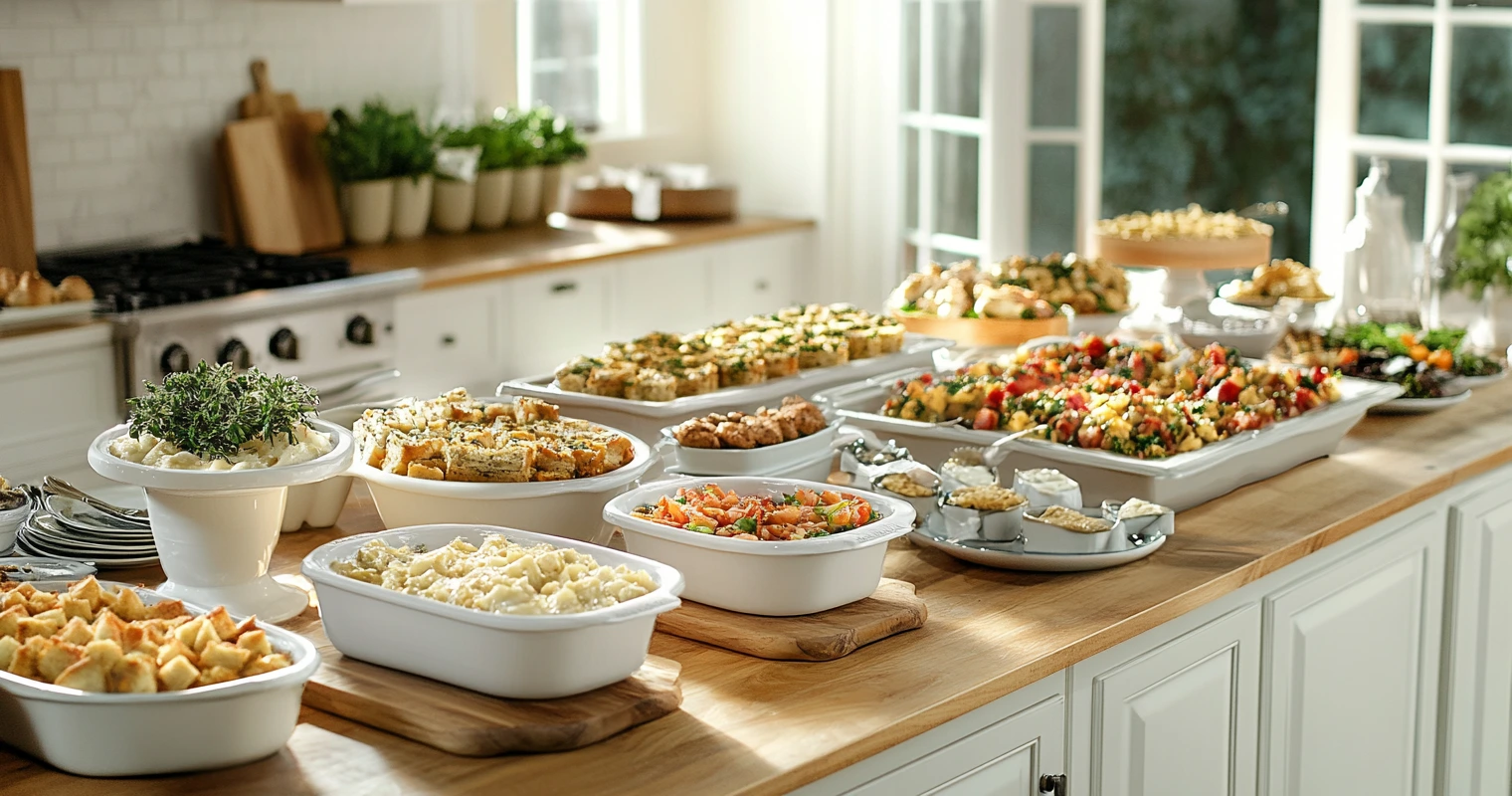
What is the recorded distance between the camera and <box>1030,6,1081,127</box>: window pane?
205 inches

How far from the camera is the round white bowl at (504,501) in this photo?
6.36 feet

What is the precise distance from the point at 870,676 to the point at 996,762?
0.61ft

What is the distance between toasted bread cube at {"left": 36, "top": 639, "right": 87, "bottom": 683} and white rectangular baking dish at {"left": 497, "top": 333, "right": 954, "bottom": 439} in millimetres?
1114

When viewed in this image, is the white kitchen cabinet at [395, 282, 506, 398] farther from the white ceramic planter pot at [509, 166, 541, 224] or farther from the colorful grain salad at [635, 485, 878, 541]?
the colorful grain salad at [635, 485, 878, 541]

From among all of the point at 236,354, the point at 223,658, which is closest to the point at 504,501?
Result: the point at 223,658

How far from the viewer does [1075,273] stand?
349cm

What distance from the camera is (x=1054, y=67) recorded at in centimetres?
524

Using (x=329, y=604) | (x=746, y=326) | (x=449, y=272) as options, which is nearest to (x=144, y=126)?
(x=449, y=272)

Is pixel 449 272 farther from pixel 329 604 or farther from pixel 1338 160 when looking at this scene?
pixel 329 604

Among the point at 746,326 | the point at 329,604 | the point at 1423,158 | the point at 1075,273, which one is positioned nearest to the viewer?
the point at 329,604

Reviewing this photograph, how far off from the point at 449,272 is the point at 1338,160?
2.58 m

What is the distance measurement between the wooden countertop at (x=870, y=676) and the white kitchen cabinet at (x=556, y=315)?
2.32 m

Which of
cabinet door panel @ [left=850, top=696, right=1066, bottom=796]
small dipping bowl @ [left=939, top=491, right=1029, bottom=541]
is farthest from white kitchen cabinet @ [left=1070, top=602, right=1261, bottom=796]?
small dipping bowl @ [left=939, top=491, right=1029, bottom=541]

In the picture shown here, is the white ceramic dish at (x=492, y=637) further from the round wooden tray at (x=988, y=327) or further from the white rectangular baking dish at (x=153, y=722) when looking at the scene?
the round wooden tray at (x=988, y=327)
